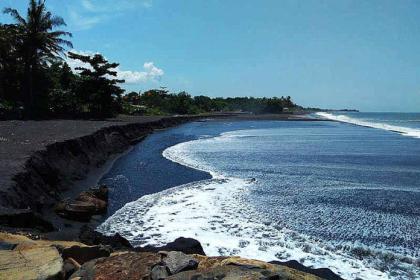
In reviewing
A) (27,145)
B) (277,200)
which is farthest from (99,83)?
(277,200)

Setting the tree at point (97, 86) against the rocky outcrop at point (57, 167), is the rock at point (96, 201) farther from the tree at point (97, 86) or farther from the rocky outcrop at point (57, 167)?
the tree at point (97, 86)

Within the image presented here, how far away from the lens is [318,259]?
8695mm

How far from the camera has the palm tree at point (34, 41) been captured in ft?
128

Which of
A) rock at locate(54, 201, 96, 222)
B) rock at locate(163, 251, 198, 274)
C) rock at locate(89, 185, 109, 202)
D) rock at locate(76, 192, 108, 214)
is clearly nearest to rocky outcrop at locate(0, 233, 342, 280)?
rock at locate(163, 251, 198, 274)

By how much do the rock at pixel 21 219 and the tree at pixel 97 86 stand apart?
38.5 metres

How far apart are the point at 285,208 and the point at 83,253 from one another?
24.5 ft

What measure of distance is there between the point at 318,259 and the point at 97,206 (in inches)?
267

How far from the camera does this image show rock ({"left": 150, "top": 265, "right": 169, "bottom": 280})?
5.38 meters

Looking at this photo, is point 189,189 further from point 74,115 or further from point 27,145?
point 74,115

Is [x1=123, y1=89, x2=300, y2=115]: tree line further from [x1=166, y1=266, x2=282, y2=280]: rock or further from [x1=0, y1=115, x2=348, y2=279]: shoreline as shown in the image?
[x1=166, y1=266, x2=282, y2=280]: rock

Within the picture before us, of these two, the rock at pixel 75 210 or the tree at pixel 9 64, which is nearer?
the rock at pixel 75 210

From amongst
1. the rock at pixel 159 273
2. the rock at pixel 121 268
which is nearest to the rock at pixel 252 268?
the rock at pixel 159 273

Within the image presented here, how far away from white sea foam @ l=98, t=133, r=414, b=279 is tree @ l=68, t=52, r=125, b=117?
33568 millimetres

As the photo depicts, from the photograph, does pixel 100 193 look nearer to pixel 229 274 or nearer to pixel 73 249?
pixel 73 249
